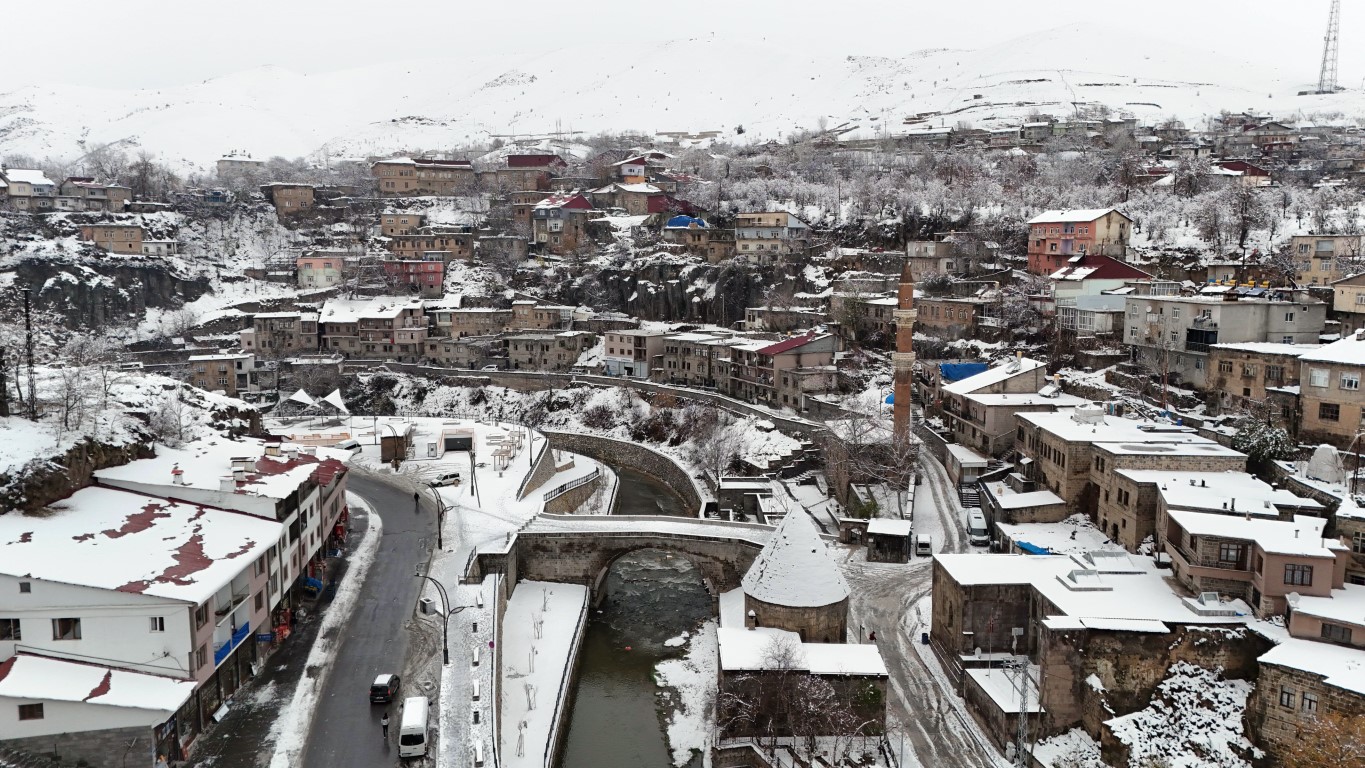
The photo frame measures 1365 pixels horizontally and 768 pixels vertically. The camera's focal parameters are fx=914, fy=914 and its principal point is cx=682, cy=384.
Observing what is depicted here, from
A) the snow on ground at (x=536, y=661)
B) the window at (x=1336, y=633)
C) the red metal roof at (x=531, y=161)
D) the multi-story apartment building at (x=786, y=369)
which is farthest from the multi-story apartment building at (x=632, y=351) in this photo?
the window at (x=1336, y=633)

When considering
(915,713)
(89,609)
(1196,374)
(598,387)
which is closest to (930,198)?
(598,387)

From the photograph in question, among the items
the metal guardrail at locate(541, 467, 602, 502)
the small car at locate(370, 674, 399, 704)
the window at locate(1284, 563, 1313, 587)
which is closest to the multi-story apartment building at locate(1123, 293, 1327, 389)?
the window at locate(1284, 563, 1313, 587)

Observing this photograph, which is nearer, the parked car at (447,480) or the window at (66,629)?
the window at (66,629)

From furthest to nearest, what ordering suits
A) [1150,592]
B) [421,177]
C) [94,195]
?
[421,177]
[94,195]
[1150,592]

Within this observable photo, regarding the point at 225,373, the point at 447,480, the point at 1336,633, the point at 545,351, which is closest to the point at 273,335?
the point at 225,373

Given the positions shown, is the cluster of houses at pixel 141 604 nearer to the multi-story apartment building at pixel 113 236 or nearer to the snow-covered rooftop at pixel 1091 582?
the snow-covered rooftop at pixel 1091 582

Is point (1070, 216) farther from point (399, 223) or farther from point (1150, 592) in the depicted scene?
point (399, 223)
